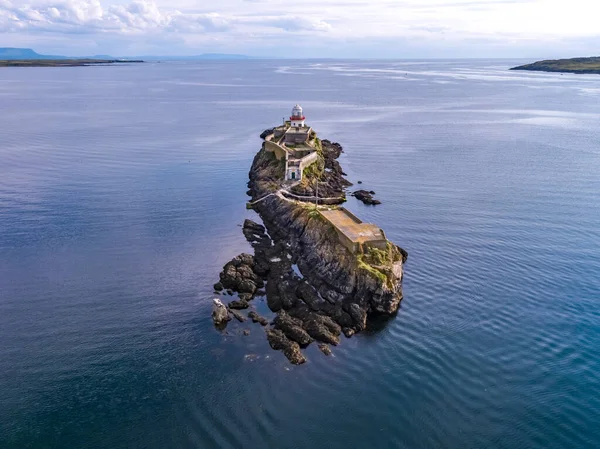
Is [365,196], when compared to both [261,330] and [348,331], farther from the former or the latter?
[261,330]

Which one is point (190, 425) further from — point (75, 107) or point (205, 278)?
point (75, 107)

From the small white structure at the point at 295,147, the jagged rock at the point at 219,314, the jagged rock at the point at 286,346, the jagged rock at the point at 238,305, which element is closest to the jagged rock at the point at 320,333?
the jagged rock at the point at 286,346

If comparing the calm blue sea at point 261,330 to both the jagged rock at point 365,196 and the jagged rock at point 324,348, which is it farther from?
the jagged rock at point 365,196

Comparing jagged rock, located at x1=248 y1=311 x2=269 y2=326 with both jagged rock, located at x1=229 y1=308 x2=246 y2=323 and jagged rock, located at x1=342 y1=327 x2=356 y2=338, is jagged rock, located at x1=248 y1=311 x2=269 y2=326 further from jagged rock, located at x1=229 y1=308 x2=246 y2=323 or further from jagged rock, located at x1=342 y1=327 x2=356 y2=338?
jagged rock, located at x1=342 y1=327 x2=356 y2=338

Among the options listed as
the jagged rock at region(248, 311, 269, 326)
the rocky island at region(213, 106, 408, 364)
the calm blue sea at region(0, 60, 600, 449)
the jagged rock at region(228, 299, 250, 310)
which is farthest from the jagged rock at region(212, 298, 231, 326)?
the jagged rock at region(248, 311, 269, 326)

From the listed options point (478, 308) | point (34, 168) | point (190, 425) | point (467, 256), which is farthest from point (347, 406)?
point (34, 168)

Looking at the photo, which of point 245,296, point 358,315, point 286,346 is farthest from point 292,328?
point 245,296
